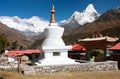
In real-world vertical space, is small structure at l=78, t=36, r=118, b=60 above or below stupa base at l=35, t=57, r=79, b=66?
above

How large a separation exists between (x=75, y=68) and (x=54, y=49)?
10.8ft

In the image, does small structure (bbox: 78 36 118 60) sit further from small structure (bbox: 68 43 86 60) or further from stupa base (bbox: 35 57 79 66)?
stupa base (bbox: 35 57 79 66)

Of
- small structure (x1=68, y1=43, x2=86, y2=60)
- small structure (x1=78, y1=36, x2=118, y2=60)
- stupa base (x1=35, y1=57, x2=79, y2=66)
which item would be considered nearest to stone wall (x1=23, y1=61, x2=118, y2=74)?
stupa base (x1=35, y1=57, x2=79, y2=66)

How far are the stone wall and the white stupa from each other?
2.05 meters

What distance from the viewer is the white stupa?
965 inches

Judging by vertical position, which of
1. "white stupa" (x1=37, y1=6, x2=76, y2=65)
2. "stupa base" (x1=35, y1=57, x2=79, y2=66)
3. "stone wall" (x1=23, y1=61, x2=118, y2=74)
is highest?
"white stupa" (x1=37, y1=6, x2=76, y2=65)

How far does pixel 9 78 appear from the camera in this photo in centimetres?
1814

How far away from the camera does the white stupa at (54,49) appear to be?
80.4ft

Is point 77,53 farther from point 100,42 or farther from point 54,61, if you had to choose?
point 54,61

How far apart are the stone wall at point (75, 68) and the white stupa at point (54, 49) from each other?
80.7 inches

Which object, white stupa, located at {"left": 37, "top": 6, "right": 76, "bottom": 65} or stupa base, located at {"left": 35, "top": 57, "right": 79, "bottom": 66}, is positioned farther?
white stupa, located at {"left": 37, "top": 6, "right": 76, "bottom": 65}

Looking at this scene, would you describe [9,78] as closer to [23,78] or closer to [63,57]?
[23,78]

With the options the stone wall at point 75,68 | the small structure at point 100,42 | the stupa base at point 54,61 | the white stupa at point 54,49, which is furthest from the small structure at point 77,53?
the stone wall at point 75,68

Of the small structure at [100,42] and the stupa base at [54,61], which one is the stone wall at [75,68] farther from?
the small structure at [100,42]
